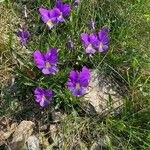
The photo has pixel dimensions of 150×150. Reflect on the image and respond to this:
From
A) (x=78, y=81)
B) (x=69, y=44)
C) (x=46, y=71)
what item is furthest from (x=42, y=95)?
(x=69, y=44)

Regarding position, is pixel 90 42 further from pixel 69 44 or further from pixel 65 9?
pixel 65 9

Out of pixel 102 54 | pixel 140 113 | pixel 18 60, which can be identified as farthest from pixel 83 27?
pixel 140 113

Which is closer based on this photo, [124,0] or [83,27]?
[83,27]

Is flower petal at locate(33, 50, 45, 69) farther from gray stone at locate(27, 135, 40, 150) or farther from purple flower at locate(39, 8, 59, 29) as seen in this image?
gray stone at locate(27, 135, 40, 150)

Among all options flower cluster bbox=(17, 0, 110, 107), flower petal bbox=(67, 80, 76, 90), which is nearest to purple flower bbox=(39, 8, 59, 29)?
flower cluster bbox=(17, 0, 110, 107)

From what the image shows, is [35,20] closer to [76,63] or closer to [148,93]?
[76,63]

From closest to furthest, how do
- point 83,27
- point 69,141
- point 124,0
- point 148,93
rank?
point 69,141 → point 148,93 → point 83,27 → point 124,0
